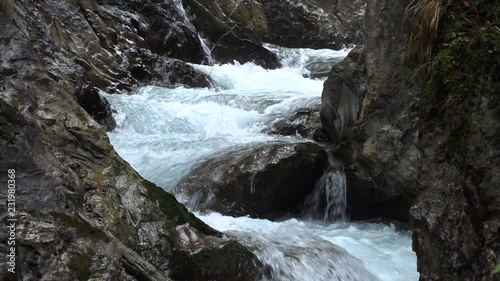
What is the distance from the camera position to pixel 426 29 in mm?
3846

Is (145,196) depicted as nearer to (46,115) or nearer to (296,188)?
(46,115)

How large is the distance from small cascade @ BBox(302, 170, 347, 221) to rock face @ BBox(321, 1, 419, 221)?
0.13 m

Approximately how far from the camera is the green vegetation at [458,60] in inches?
129

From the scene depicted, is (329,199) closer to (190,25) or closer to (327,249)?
(327,249)

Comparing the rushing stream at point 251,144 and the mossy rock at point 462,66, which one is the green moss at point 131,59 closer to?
the rushing stream at point 251,144

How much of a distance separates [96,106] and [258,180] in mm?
4374

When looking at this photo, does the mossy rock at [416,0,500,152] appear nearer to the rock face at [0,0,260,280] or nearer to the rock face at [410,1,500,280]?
the rock face at [410,1,500,280]

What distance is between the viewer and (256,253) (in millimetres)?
4094

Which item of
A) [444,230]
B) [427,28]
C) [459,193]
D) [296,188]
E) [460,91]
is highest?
[427,28]

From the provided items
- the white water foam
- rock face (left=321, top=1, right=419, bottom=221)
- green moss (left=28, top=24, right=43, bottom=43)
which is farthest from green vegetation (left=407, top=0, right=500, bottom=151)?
green moss (left=28, top=24, right=43, bottom=43)

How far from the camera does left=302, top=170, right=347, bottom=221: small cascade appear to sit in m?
7.09

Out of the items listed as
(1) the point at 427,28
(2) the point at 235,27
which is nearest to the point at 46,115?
(1) the point at 427,28

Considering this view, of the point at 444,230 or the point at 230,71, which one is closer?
the point at 444,230

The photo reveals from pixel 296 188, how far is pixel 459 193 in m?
3.97
